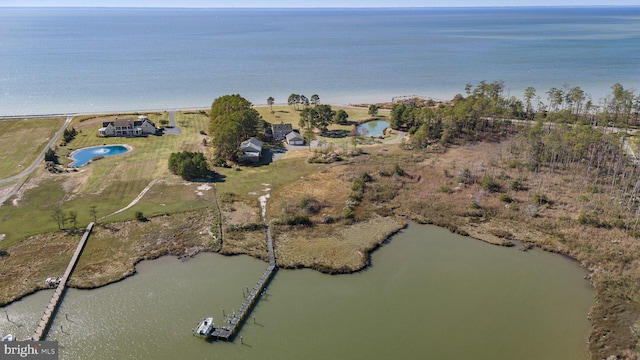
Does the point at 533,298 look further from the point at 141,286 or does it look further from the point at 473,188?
the point at 141,286

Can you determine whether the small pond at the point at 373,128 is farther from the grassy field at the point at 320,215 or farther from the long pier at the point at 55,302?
the long pier at the point at 55,302

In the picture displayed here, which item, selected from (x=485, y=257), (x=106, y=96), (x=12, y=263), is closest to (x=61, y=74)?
(x=106, y=96)

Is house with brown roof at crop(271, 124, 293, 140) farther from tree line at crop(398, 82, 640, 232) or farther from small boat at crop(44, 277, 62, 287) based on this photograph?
small boat at crop(44, 277, 62, 287)

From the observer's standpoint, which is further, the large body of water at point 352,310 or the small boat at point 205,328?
the small boat at point 205,328

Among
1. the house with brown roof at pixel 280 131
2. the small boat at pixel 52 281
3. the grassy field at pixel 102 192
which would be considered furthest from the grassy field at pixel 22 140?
the house with brown roof at pixel 280 131

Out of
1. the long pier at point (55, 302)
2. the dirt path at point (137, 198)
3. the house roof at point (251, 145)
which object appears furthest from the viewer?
the house roof at point (251, 145)

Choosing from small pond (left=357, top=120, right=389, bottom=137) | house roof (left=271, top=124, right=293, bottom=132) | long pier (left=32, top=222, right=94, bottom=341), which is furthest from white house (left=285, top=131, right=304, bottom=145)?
long pier (left=32, top=222, right=94, bottom=341)
